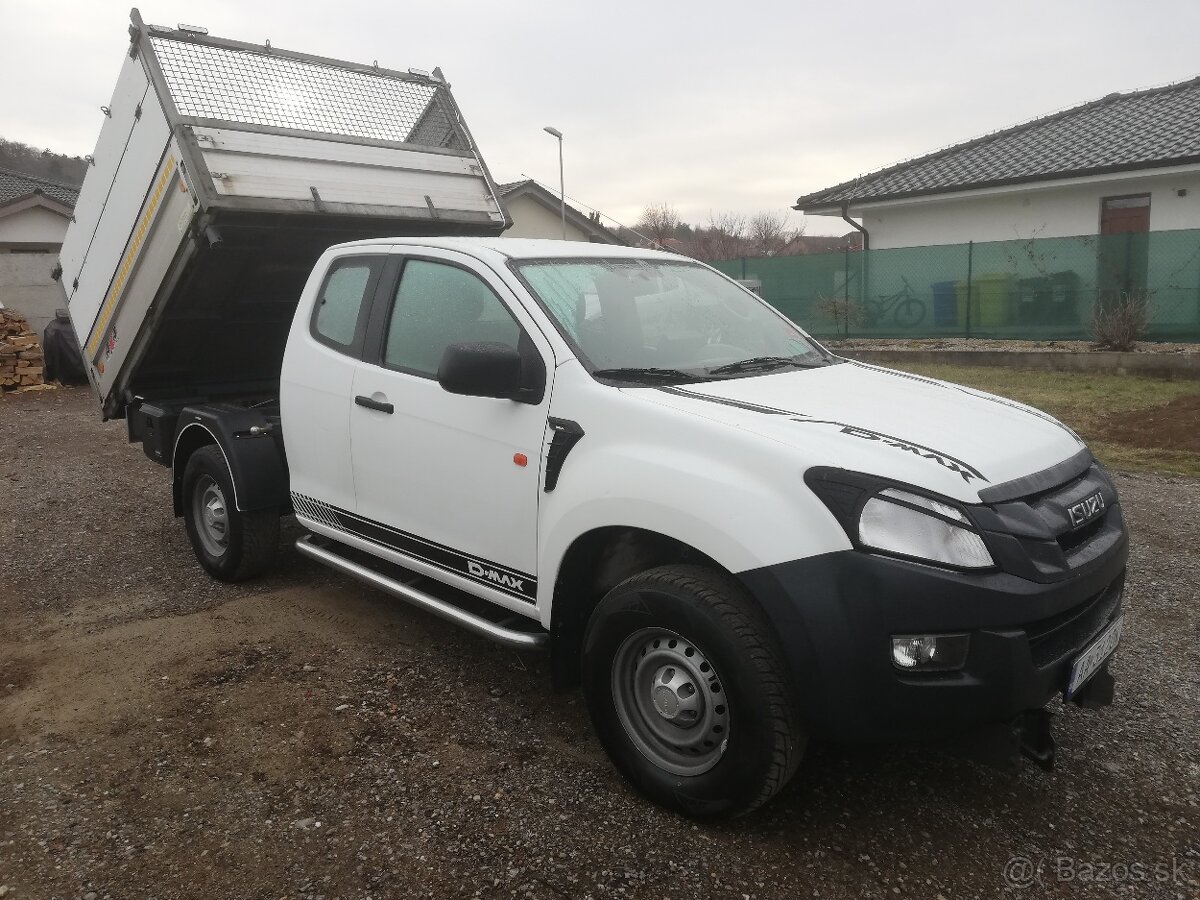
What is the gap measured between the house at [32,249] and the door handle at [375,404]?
18758mm

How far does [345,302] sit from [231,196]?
1132mm

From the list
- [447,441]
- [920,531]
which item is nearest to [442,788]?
[447,441]

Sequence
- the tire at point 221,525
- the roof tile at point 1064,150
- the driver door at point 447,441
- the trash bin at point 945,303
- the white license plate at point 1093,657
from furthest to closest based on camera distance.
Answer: the roof tile at point 1064,150
the trash bin at point 945,303
the tire at point 221,525
the driver door at point 447,441
the white license plate at point 1093,657

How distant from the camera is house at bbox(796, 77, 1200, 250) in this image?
1716 cm

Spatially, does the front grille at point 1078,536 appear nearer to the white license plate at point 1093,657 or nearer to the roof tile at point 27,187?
the white license plate at point 1093,657

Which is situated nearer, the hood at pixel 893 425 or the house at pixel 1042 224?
the hood at pixel 893 425

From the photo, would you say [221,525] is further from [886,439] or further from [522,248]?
[886,439]

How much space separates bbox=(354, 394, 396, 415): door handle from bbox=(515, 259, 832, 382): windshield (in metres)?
0.83

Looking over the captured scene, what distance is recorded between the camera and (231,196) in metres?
5.02

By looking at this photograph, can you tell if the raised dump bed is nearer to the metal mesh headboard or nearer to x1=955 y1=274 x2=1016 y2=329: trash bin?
the metal mesh headboard

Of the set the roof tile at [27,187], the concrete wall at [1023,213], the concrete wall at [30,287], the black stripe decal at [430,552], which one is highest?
the roof tile at [27,187]

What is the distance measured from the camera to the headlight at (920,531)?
8.38 feet

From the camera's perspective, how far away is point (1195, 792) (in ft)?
10.3

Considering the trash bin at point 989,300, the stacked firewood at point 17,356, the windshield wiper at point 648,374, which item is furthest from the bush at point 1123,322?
the stacked firewood at point 17,356
